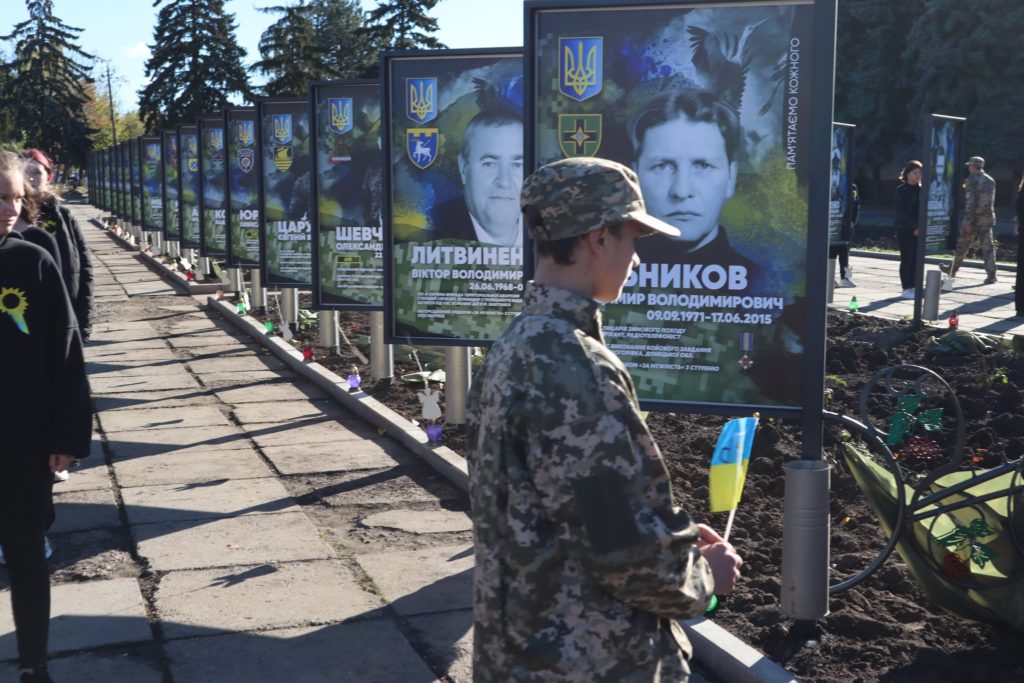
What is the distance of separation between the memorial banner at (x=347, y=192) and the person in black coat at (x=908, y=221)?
32.3 ft

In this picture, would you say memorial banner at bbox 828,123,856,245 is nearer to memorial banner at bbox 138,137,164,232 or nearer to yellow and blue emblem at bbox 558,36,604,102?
yellow and blue emblem at bbox 558,36,604,102

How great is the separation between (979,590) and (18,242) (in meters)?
3.50

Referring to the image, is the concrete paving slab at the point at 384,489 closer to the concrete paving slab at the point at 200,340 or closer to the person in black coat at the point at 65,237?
the person in black coat at the point at 65,237

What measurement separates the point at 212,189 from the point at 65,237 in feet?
28.2

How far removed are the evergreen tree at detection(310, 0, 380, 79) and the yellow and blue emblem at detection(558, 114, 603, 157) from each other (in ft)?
209

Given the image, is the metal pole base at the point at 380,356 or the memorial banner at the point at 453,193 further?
the metal pole base at the point at 380,356

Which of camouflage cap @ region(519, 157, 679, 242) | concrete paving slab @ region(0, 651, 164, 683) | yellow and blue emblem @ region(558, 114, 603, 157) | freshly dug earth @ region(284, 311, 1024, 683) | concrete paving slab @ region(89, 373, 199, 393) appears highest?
yellow and blue emblem @ region(558, 114, 603, 157)

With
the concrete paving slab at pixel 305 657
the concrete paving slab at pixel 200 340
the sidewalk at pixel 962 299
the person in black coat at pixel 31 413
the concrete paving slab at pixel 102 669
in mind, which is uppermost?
the person in black coat at pixel 31 413

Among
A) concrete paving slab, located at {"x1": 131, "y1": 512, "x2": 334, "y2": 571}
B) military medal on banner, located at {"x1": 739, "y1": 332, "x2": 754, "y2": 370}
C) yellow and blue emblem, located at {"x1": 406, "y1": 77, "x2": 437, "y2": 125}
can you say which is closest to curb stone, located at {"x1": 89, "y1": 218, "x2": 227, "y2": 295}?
yellow and blue emblem, located at {"x1": 406, "y1": 77, "x2": 437, "y2": 125}

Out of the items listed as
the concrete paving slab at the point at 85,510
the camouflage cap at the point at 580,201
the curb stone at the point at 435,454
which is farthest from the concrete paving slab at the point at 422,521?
the camouflage cap at the point at 580,201

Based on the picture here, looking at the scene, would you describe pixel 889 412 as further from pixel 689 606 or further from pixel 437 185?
pixel 689 606

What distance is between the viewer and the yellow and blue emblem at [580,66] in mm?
5074

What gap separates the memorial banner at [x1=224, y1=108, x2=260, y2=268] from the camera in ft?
43.6

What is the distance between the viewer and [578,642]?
2.28 metres
